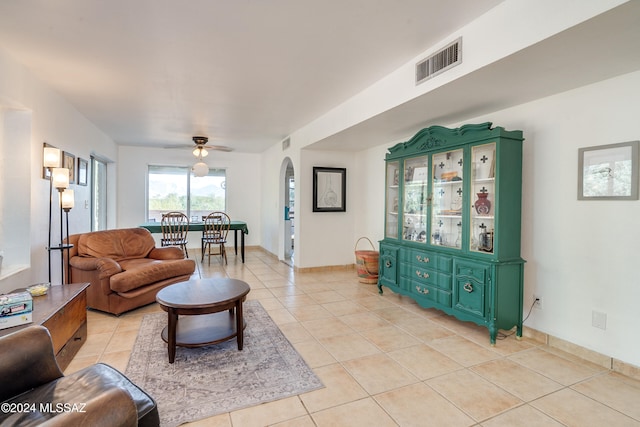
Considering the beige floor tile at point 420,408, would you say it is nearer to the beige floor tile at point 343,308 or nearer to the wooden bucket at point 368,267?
the beige floor tile at point 343,308

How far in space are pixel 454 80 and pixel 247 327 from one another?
9.27 feet

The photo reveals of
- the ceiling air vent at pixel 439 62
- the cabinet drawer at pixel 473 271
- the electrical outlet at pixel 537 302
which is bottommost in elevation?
the electrical outlet at pixel 537 302

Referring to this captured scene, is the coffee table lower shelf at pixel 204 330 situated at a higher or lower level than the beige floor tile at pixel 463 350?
higher

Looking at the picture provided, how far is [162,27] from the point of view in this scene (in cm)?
227

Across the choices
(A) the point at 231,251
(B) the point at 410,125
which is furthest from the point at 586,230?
(A) the point at 231,251

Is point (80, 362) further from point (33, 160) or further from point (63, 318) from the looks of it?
point (33, 160)

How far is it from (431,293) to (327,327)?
3.92ft

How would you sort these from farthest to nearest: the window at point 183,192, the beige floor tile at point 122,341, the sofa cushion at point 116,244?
1. the window at point 183,192
2. the sofa cushion at point 116,244
3. the beige floor tile at point 122,341

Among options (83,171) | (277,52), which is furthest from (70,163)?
(277,52)

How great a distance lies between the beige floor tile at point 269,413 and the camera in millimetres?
1785

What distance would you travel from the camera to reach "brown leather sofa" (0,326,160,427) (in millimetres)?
1252

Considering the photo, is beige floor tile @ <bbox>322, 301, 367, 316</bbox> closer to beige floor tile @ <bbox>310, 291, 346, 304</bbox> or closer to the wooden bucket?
beige floor tile @ <bbox>310, 291, 346, 304</bbox>

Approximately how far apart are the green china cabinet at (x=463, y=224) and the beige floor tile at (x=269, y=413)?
1.88 metres

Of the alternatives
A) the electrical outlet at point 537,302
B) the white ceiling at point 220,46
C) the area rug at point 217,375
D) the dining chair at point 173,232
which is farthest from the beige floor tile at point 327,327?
the dining chair at point 173,232
